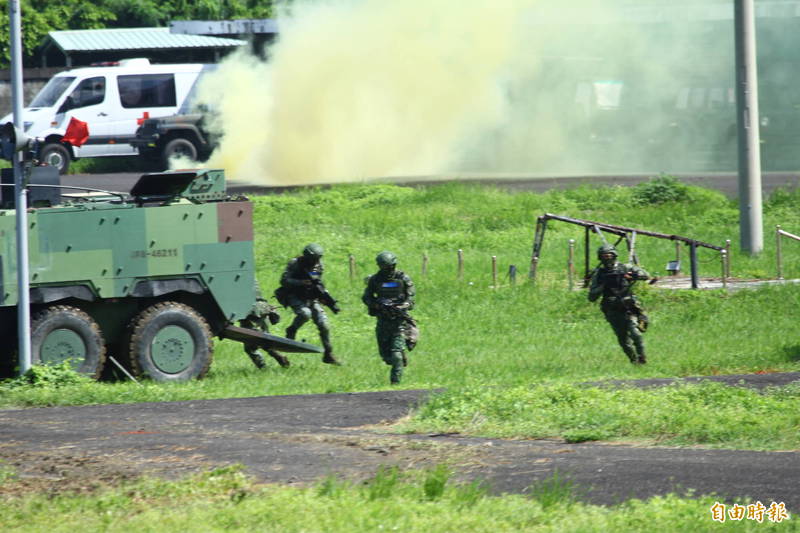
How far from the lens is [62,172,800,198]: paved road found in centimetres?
3022

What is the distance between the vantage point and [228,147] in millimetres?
33469

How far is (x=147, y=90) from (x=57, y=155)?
293 centimetres

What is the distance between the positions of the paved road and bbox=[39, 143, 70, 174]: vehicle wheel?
33 centimetres

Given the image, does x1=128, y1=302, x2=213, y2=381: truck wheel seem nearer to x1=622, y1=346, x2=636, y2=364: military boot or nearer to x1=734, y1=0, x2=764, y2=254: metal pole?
x1=622, y1=346, x2=636, y2=364: military boot

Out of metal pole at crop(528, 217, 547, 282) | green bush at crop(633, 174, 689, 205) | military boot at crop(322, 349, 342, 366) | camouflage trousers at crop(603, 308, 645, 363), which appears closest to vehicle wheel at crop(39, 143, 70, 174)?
green bush at crop(633, 174, 689, 205)

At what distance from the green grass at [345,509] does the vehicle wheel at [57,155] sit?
24.5 meters

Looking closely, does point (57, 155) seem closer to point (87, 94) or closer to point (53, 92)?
point (87, 94)

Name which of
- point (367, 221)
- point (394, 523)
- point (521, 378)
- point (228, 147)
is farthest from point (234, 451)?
point (228, 147)

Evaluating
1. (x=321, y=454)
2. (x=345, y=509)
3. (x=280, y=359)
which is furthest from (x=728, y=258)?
(x=345, y=509)

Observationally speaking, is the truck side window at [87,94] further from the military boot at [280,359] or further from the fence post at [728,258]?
the military boot at [280,359]

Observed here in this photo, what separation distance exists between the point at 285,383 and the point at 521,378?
252 centimetres

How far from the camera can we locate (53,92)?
1318 inches

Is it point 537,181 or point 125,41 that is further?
point 125,41

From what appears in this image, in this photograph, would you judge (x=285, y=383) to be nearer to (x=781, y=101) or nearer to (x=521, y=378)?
(x=521, y=378)
